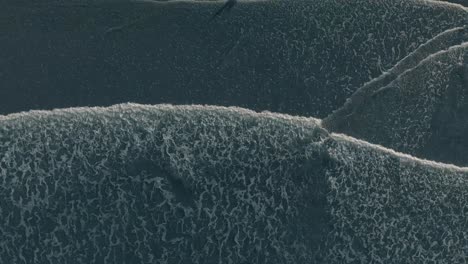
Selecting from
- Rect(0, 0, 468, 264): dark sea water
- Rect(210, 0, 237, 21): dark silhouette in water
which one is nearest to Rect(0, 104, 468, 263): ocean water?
Rect(0, 0, 468, 264): dark sea water

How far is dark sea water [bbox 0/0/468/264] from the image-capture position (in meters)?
0.68

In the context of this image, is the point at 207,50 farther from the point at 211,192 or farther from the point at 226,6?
the point at 211,192

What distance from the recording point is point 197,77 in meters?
0.81

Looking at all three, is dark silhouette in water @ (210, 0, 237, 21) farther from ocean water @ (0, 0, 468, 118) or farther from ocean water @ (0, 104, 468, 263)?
ocean water @ (0, 104, 468, 263)

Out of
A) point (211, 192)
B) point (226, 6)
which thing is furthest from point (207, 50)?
point (211, 192)

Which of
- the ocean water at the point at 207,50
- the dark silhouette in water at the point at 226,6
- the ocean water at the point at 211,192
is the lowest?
the ocean water at the point at 211,192

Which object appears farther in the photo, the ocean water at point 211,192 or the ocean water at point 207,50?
the ocean water at point 207,50

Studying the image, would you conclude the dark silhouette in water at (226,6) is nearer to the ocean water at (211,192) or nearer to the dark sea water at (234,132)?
the dark sea water at (234,132)

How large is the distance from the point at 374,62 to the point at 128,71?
276 millimetres

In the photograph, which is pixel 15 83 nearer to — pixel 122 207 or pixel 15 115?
pixel 15 115

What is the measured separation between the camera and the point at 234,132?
28.2 inches

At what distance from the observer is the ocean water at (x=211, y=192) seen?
0.68 metres

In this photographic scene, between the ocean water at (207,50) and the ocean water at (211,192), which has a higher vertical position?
the ocean water at (207,50)

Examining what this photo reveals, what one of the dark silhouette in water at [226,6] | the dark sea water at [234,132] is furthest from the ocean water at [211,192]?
the dark silhouette in water at [226,6]
